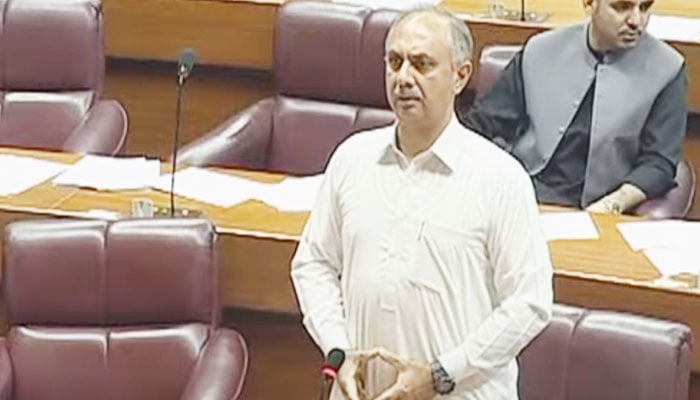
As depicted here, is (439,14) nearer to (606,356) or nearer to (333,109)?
(606,356)

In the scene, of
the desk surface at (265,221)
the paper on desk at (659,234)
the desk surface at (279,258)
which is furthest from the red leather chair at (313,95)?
the paper on desk at (659,234)

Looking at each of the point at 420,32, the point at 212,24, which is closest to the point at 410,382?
the point at 420,32

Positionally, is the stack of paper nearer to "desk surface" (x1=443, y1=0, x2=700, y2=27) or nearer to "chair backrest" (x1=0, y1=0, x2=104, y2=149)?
"desk surface" (x1=443, y1=0, x2=700, y2=27)

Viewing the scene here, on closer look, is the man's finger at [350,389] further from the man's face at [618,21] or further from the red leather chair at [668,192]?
the man's face at [618,21]

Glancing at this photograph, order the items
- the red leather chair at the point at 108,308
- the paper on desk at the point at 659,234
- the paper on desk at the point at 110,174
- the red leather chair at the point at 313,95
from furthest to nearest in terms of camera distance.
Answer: the red leather chair at the point at 313,95, the paper on desk at the point at 110,174, the paper on desk at the point at 659,234, the red leather chair at the point at 108,308

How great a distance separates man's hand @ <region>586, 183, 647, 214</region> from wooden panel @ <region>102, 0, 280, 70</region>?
117cm

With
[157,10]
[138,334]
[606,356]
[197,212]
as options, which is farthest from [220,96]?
[606,356]

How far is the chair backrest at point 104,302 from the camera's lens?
10.3 feet

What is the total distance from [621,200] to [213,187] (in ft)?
3.03

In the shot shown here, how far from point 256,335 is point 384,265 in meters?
0.98

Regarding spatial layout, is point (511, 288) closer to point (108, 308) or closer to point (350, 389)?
point (350, 389)

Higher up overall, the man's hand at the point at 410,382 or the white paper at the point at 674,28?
the white paper at the point at 674,28

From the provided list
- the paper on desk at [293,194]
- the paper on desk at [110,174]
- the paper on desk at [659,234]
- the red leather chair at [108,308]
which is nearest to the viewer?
the red leather chair at [108,308]

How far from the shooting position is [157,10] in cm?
461
